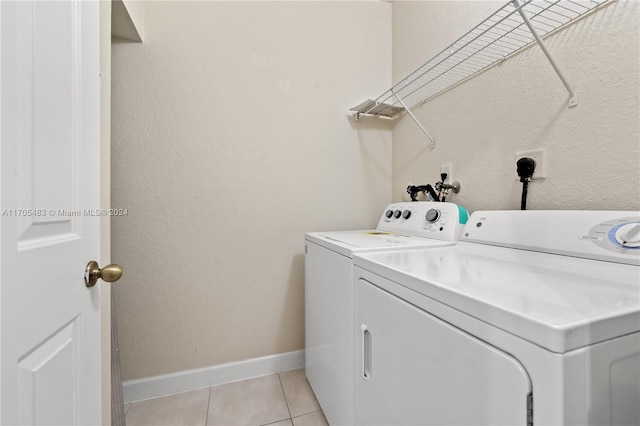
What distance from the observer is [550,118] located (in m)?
0.97

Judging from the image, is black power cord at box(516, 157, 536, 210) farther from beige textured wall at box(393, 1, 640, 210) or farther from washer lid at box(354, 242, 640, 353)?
washer lid at box(354, 242, 640, 353)

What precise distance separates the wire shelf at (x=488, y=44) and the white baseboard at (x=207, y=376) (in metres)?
1.72

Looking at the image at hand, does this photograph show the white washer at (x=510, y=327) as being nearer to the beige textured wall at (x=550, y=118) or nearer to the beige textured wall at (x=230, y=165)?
the beige textured wall at (x=550, y=118)

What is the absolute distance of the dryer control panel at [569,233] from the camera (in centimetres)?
66

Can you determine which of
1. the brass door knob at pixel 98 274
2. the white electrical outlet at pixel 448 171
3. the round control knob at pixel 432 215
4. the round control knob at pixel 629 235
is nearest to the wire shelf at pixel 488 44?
the white electrical outlet at pixel 448 171

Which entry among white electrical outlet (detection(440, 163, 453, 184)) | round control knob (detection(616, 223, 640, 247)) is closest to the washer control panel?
round control knob (detection(616, 223, 640, 247))

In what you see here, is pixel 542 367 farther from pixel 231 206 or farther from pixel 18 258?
pixel 231 206

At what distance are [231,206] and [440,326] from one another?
1.32m

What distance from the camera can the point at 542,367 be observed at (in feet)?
1.24

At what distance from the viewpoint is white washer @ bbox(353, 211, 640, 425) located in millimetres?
379

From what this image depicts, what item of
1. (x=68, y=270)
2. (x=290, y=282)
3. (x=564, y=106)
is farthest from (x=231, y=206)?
(x=564, y=106)

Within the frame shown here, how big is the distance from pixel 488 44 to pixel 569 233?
830mm

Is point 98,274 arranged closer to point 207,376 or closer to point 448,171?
point 207,376

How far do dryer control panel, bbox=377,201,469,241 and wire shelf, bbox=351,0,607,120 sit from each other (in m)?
0.59
